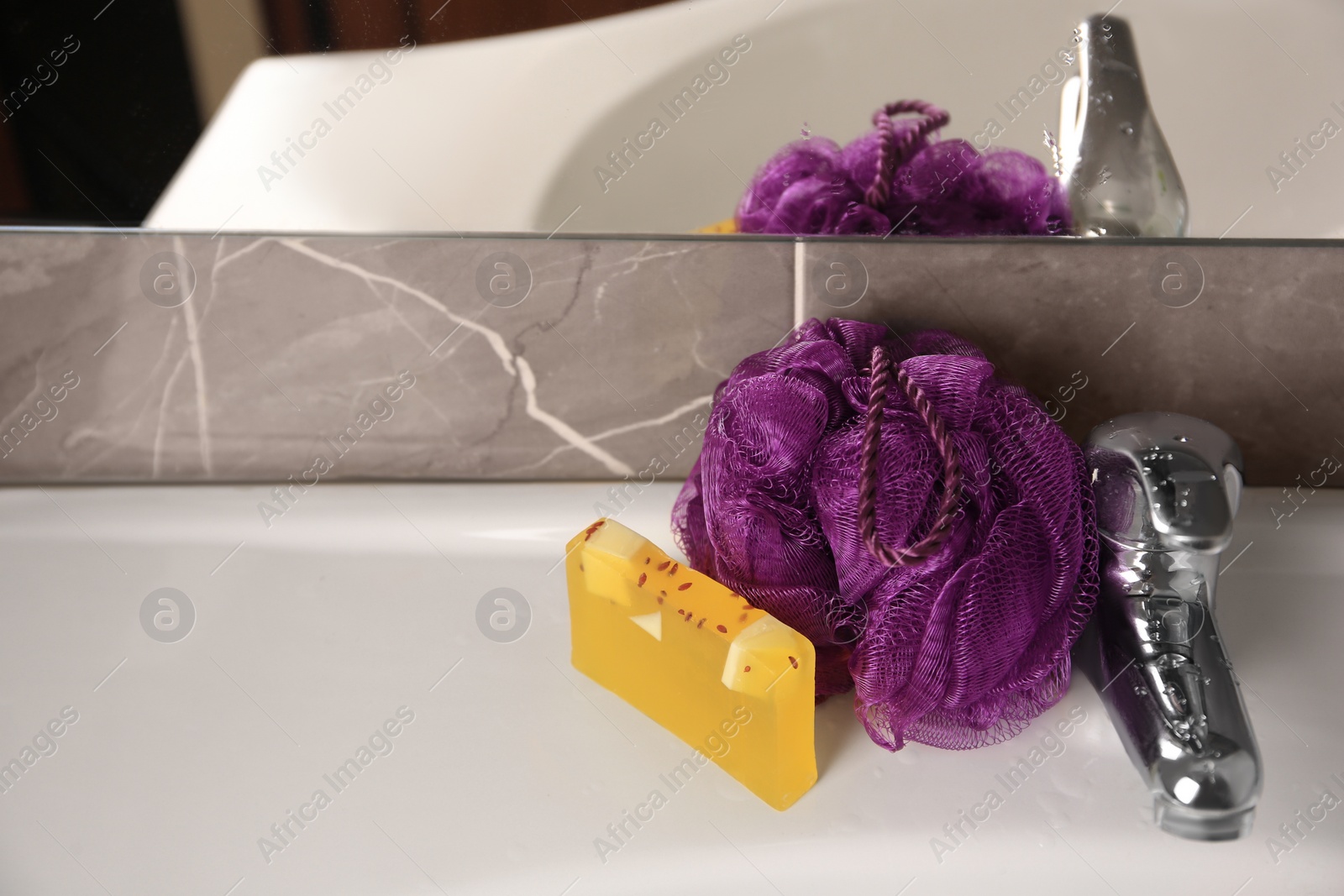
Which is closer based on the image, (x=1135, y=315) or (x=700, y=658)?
(x=700, y=658)

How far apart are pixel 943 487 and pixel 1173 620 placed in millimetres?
118

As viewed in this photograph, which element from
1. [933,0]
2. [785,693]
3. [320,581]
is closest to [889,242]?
[933,0]

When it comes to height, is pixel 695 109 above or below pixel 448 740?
above

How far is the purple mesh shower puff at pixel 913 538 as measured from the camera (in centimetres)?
41

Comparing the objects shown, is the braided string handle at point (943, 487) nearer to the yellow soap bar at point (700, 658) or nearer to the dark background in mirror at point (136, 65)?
the yellow soap bar at point (700, 658)

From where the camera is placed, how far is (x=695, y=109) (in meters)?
0.50

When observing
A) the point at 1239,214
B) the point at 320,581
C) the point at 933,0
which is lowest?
the point at 320,581

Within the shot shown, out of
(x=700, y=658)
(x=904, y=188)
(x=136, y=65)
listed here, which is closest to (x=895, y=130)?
(x=904, y=188)

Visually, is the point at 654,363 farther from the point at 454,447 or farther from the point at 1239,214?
the point at 1239,214

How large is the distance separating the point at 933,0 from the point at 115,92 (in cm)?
40

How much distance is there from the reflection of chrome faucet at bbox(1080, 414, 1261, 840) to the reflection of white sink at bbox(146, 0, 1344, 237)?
0.14 meters

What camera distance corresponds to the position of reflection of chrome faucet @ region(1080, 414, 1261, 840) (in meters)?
0.39

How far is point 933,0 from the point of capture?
1.58ft

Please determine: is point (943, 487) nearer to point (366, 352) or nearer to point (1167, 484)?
point (1167, 484)
